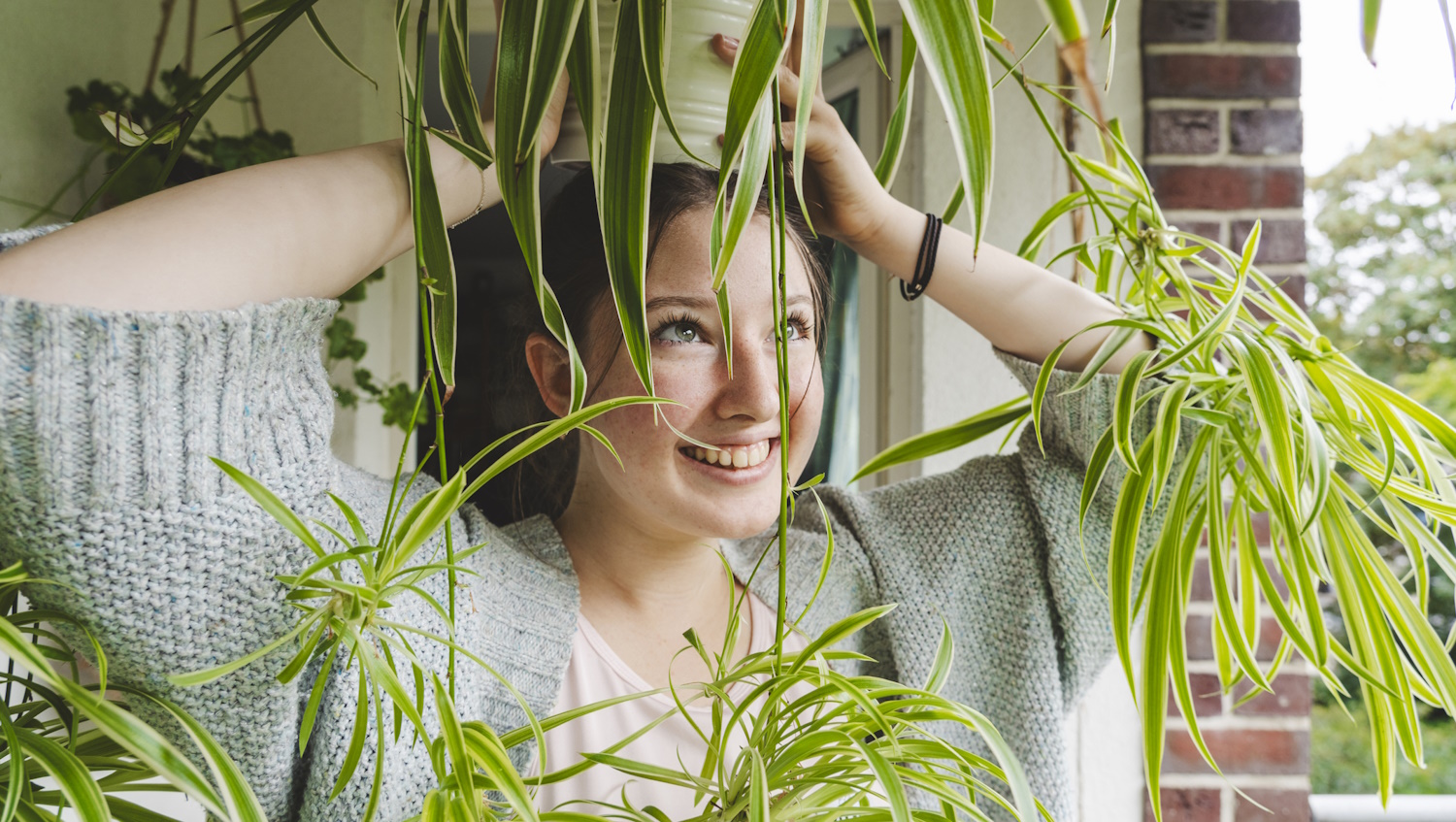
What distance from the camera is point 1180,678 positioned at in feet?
2.25

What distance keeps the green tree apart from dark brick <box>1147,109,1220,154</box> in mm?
4476

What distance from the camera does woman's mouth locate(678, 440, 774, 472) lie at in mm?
814

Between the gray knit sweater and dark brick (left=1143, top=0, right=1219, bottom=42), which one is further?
dark brick (left=1143, top=0, right=1219, bottom=42)

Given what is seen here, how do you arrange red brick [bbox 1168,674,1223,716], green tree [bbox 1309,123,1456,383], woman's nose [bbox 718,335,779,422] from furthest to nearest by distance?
green tree [bbox 1309,123,1456,383] < red brick [bbox 1168,674,1223,716] < woman's nose [bbox 718,335,779,422]

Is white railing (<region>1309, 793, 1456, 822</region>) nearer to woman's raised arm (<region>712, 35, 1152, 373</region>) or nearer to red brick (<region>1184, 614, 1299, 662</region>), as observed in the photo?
red brick (<region>1184, 614, 1299, 662</region>)

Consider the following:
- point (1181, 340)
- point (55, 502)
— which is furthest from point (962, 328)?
point (55, 502)

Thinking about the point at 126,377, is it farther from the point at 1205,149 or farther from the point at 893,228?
the point at 1205,149

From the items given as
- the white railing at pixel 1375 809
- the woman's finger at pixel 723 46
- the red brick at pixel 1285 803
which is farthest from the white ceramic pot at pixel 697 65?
the white railing at pixel 1375 809

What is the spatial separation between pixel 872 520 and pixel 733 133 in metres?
0.69

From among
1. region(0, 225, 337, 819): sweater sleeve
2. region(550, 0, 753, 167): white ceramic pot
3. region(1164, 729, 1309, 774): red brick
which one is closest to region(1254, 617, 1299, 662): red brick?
region(1164, 729, 1309, 774): red brick

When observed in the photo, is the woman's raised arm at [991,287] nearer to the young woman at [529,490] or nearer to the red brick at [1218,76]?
the young woman at [529,490]

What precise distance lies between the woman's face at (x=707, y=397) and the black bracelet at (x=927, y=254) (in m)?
0.13

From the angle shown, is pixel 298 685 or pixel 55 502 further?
pixel 298 685

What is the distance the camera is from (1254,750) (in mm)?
1420
